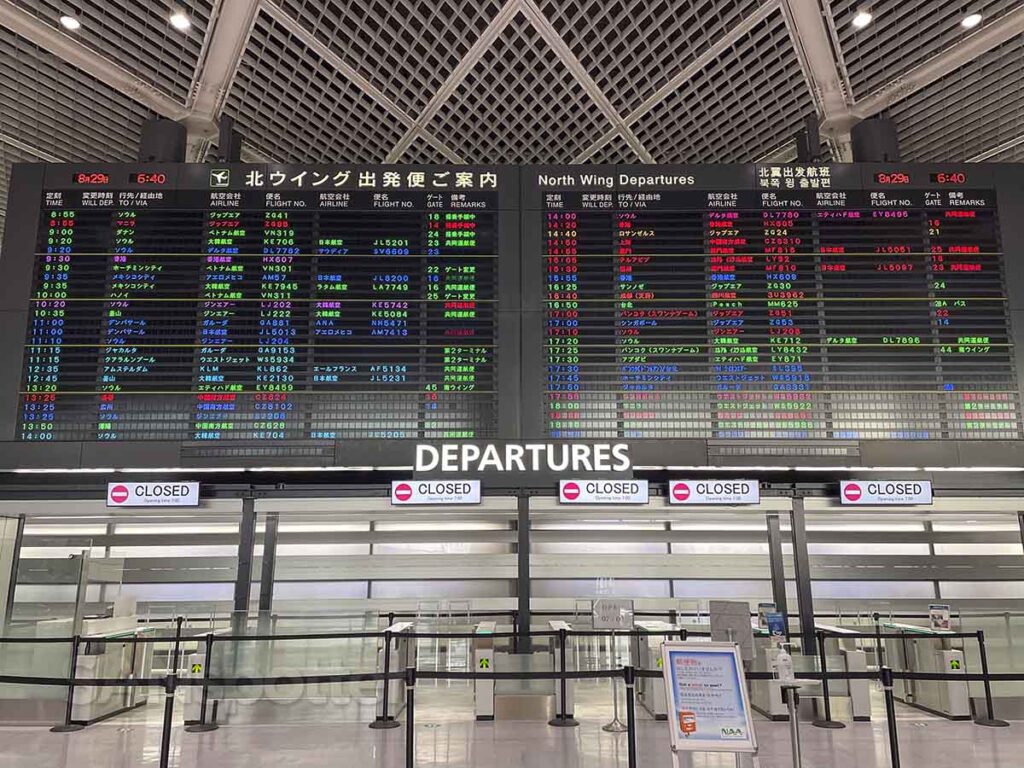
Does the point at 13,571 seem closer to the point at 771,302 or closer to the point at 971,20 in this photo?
the point at 771,302

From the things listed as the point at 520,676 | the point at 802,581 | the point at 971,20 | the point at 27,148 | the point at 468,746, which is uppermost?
the point at 971,20

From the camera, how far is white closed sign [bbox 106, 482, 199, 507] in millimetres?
6957

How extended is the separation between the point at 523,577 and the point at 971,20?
22.9 feet

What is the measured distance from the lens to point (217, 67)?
292 inches

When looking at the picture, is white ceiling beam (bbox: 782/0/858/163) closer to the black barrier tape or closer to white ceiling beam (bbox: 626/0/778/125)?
white ceiling beam (bbox: 626/0/778/125)

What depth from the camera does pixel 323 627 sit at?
755 cm

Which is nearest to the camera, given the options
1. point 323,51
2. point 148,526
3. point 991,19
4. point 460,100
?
point 991,19

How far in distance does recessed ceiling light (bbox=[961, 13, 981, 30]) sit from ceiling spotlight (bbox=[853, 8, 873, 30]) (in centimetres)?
84

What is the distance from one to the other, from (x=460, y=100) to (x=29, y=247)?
4900 mm

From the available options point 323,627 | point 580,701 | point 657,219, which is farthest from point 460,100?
point 580,701

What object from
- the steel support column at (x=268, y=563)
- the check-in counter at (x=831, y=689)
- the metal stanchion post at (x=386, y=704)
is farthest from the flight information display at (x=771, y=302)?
the steel support column at (x=268, y=563)

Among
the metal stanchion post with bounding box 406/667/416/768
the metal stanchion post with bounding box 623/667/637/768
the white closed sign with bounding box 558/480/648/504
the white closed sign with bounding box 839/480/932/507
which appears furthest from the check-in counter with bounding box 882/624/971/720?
the metal stanchion post with bounding box 406/667/416/768

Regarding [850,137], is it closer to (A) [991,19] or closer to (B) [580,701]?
(A) [991,19]

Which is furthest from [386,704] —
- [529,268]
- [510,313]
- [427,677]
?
[529,268]
